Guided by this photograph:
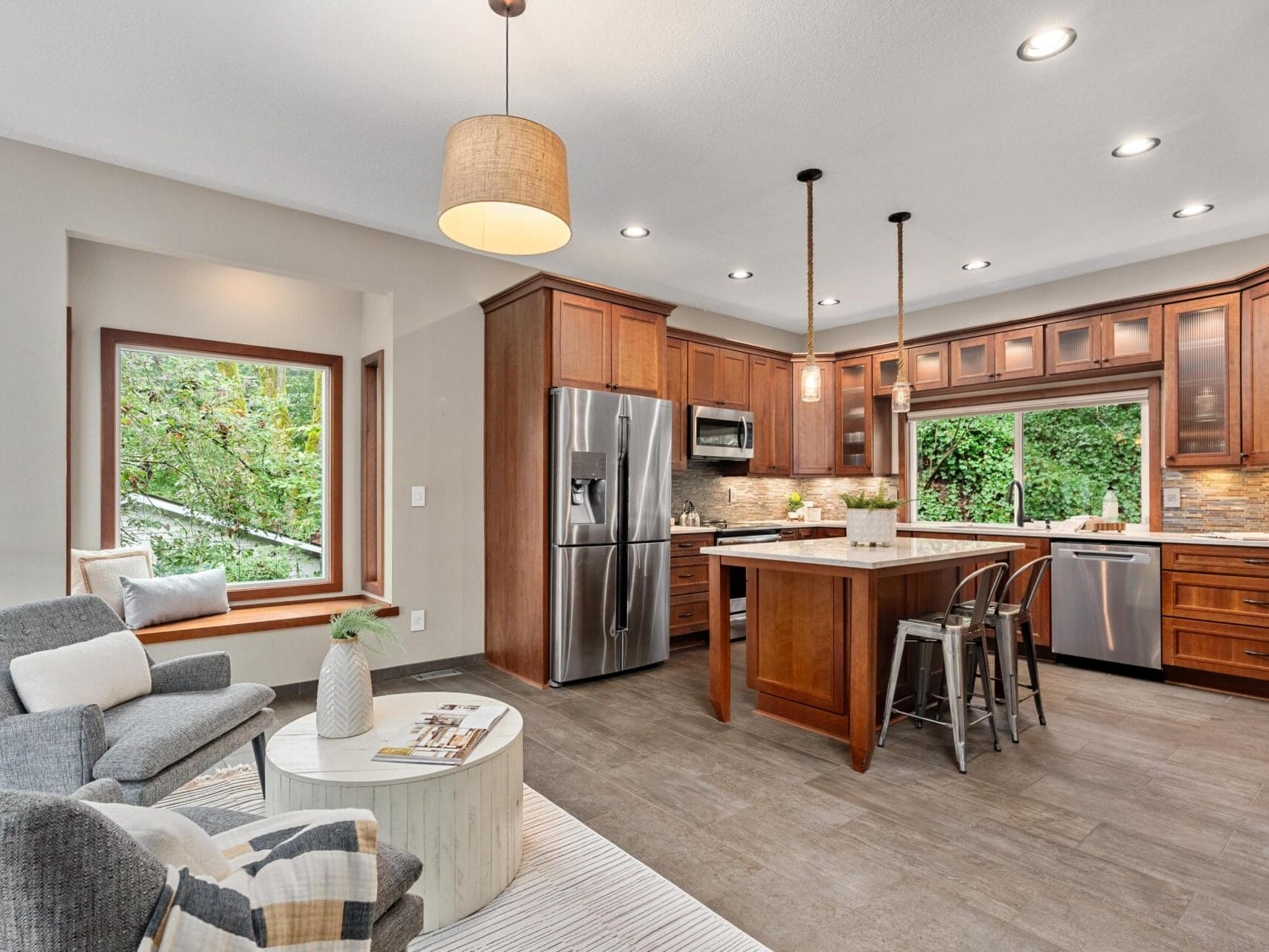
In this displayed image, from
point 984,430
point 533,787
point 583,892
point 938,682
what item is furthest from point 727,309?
point 583,892

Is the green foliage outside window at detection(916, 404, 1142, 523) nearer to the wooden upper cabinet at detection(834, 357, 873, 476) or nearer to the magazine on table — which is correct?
the wooden upper cabinet at detection(834, 357, 873, 476)

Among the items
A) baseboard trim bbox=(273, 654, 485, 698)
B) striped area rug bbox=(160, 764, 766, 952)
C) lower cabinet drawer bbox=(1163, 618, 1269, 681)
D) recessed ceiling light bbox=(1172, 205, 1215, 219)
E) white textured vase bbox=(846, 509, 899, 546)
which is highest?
recessed ceiling light bbox=(1172, 205, 1215, 219)

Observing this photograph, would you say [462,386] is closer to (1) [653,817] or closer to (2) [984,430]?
(1) [653,817]

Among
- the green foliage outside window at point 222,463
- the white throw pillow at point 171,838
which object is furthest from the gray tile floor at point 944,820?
the white throw pillow at point 171,838

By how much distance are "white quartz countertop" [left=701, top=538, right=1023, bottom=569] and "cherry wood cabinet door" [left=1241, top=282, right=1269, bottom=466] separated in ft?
5.52

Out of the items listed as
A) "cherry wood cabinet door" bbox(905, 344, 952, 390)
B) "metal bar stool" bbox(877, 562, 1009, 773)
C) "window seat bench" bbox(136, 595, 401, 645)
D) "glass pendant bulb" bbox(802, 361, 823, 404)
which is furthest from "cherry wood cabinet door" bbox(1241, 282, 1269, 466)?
"window seat bench" bbox(136, 595, 401, 645)

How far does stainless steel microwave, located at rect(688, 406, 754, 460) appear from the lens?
18.2 feet

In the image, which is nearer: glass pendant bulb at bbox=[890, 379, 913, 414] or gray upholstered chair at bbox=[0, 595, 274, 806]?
gray upholstered chair at bbox=[0, 595, 274, 806]

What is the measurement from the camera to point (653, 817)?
2.47 metres

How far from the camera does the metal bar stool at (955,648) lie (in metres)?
2.89

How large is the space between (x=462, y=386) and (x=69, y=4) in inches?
102

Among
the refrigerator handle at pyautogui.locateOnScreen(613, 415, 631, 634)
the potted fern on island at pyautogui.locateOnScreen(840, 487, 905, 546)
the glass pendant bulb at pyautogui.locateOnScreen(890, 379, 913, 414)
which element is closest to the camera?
the potted fern on island at pyautogui.locateOnScreen(840, 487, 905, 546)

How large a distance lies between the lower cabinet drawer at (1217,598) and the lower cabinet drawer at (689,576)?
2859 millimetres

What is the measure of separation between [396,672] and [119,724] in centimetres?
214
